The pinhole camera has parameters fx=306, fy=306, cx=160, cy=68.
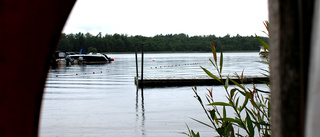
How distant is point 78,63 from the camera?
44.1m

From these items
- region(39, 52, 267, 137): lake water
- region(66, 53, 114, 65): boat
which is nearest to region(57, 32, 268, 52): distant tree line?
Result: region(66, 53, 114, 65): boat

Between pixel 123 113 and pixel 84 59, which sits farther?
pixel 84 59

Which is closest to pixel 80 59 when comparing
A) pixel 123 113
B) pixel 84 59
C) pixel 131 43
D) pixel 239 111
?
pixel 84 59
